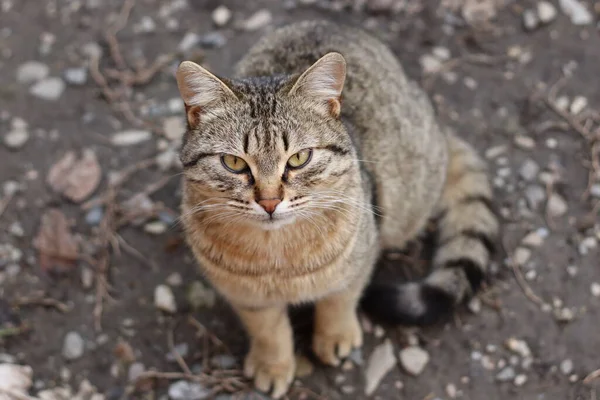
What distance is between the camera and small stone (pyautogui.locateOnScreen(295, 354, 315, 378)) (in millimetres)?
3158

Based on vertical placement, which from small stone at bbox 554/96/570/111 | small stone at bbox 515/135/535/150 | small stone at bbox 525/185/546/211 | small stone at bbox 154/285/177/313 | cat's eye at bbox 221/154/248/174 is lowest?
small stone at bbox 525/185/546/211

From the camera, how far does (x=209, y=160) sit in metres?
2.32

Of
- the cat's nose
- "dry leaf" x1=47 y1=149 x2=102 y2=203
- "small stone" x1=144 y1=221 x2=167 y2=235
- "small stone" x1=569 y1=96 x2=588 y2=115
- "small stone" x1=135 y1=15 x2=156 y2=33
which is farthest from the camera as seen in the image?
"small stone" x1=135 y1=15 x2=156 y2=33

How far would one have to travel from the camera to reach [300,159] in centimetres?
231

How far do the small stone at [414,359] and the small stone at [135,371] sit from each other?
1.22 meters

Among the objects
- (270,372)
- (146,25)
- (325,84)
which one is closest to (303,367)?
(270,372)

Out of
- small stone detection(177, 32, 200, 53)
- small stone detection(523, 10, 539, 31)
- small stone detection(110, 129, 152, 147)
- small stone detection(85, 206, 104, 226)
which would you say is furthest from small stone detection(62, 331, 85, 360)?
small stone detection(523, 10, 539, 31)

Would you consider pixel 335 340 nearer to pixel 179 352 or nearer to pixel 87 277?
pixel 179 352

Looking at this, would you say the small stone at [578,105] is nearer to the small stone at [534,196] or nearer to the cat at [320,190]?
the small stone at [534,196]

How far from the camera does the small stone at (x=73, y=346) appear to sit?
3.18 metres

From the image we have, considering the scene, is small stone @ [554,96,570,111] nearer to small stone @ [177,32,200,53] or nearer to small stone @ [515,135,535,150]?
small stone @ [515,135,535,150]

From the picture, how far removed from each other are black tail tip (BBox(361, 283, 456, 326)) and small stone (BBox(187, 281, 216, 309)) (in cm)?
83

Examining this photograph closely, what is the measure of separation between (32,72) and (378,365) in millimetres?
2719

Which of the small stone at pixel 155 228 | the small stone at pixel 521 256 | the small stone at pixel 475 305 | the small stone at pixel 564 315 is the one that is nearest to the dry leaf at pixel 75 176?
the small stone at pixel 155 228
